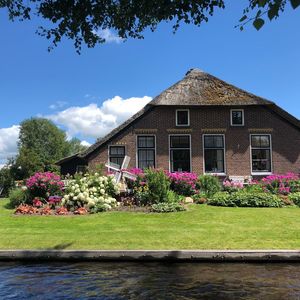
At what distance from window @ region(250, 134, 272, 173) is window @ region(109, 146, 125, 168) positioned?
8565mm

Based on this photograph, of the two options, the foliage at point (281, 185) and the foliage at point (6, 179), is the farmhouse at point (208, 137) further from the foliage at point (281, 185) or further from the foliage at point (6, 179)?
the foliage at point (6, 179)

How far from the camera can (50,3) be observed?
4.69 meters

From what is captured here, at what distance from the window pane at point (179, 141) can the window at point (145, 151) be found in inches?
49.8

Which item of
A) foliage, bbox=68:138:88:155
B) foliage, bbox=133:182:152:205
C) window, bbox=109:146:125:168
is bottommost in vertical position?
foliage, bbox=133:182:152:205

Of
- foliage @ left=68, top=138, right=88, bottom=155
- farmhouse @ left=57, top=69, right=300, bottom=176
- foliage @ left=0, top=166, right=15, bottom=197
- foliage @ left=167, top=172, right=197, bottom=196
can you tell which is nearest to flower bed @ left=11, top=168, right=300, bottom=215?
foliage @ left=167, top=172, right=197, bottom=196

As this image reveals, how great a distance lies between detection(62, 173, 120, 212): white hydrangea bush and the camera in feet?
52.7

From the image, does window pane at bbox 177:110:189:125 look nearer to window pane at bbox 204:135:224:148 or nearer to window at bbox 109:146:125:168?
window pane at bbox 204:135:224:148

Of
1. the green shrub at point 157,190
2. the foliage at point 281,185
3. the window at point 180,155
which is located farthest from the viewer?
the window at point 180,155

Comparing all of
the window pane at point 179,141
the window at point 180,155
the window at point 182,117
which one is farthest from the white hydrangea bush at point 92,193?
the window at point 182,117

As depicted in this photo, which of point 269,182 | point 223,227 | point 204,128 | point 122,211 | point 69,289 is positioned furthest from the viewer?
point 204,128

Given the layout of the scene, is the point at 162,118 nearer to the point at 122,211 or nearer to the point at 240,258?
the point at 122,211

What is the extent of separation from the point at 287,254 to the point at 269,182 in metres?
12.6

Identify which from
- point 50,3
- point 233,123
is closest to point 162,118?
point 233,123

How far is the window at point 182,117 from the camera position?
26.5 metres
